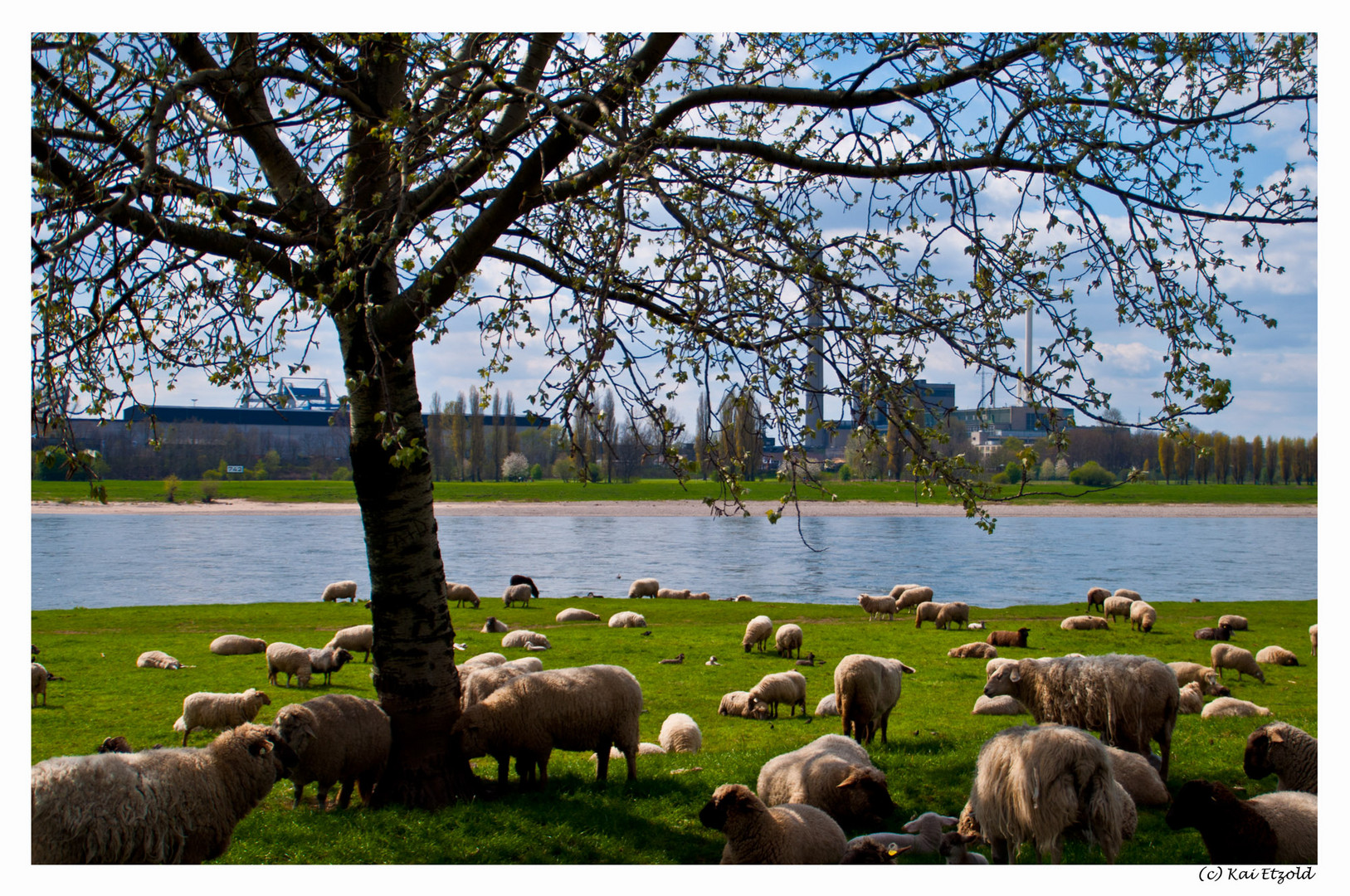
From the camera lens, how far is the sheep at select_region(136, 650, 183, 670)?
15.3m

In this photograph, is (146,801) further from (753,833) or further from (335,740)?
(753,833)

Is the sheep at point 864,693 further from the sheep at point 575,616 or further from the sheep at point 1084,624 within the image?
the sheep at point 575,616

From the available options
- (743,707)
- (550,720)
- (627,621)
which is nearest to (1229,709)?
(743,707)

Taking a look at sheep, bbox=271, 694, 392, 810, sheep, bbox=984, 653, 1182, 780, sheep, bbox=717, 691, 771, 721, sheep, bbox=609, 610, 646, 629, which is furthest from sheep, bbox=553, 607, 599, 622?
sheep, bbox=984, 653, 1182, 780

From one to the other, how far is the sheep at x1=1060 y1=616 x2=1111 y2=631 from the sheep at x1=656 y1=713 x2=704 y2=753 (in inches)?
503

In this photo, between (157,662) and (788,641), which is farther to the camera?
(788,641)

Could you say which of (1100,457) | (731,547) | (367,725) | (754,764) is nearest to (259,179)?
(367,725)

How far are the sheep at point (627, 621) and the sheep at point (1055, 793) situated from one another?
16.2 meters

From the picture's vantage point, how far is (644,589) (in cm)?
2702

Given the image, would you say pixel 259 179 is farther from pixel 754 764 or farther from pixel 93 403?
pixel 754 764

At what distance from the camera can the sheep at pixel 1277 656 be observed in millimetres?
15406

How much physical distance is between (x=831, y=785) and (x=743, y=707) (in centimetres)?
620

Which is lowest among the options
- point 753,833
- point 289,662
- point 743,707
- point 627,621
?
point 627,621

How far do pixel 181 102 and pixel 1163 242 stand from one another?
610 cm
